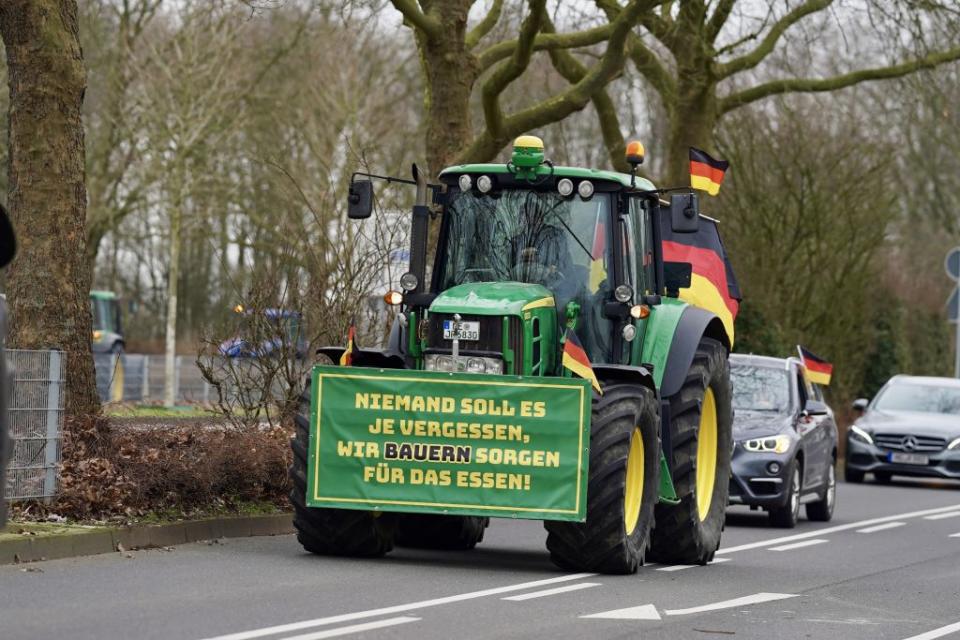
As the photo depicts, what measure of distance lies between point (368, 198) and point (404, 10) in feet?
26.3

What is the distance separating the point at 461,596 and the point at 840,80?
62.2 ft

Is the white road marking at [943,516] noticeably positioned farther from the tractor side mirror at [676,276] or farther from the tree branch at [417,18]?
the tree branch at [417,18]

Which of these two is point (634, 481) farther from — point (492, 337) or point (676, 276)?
point (676, 276)

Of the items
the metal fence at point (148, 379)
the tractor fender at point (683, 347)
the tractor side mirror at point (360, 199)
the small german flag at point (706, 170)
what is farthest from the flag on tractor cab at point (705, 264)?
the metal fence at point (148, 379)

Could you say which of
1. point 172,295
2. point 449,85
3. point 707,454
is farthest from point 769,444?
point 172,295

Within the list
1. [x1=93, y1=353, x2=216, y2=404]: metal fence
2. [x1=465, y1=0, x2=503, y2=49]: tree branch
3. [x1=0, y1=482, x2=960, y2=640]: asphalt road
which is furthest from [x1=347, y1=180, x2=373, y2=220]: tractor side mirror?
[x1=93, y1=353, x2=216, y2=404]: metal fence

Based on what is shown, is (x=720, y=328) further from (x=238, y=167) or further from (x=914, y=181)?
(x=914, y=181)

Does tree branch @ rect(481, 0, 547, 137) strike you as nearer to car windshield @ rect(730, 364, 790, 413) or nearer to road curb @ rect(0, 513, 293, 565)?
car windshield @ rect(730, 364, 790, 413)

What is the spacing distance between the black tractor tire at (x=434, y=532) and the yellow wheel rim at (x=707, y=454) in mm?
1842

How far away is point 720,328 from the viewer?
592 inches

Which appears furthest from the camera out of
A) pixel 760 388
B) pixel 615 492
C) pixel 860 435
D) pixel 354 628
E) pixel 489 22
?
pixel 860 435

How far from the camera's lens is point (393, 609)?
10.1 metres

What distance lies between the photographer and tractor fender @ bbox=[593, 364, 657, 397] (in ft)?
41.6

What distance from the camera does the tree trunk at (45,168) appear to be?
1435cm
